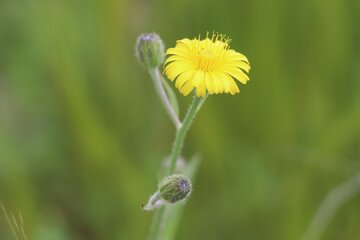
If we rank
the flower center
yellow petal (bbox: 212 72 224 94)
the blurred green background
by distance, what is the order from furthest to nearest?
the blurred green background < the flower center < yellow petal (bbox: 212 72 224 94)

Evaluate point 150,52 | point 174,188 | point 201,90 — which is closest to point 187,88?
point 201,90

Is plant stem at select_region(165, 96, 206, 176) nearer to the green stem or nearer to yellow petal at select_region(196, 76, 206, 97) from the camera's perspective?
the green stem

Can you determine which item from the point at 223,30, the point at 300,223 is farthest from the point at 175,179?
the point at 223,30

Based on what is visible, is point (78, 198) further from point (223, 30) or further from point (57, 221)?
point (223, 30)

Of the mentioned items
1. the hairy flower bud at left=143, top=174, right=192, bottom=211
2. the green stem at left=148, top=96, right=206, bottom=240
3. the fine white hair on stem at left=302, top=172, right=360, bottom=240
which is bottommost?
the hairy flower bud at left=143, top=174, right=192, bottom=211

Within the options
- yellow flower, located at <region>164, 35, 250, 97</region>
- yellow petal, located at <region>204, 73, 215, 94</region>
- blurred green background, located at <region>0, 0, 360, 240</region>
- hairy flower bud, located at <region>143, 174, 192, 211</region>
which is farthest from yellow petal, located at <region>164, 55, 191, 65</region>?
blurred green background, located at <region>0, 0, 360, 240</region>

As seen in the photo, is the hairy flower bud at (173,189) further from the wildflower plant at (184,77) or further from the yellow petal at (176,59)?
the yellow petal at (176,59)
